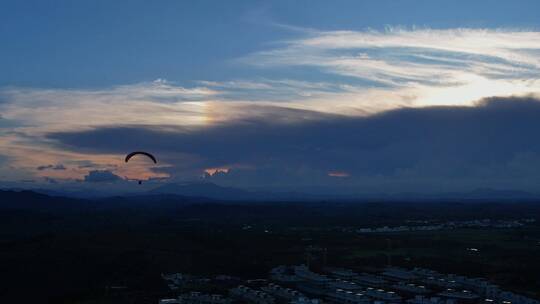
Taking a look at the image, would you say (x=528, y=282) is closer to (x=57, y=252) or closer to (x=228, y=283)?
(x=228, y=283)

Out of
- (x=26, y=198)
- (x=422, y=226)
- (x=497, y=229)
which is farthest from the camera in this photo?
(x=26, y=198)

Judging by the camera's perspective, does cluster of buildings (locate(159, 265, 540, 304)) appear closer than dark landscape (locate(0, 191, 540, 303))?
Yes

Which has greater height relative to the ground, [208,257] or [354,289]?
[208,257]

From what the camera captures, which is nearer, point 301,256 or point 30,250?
point 30,250

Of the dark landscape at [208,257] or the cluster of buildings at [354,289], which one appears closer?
the cluster of buildings at [354,289]

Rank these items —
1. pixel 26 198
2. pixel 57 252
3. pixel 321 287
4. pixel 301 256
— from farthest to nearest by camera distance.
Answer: pixel 26 198
pixel 301 256
pixel 57 252
pixel 321 287

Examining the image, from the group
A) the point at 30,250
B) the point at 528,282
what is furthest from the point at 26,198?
the point at 528,282

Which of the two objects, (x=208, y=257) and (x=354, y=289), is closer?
(x=354, y=289)
